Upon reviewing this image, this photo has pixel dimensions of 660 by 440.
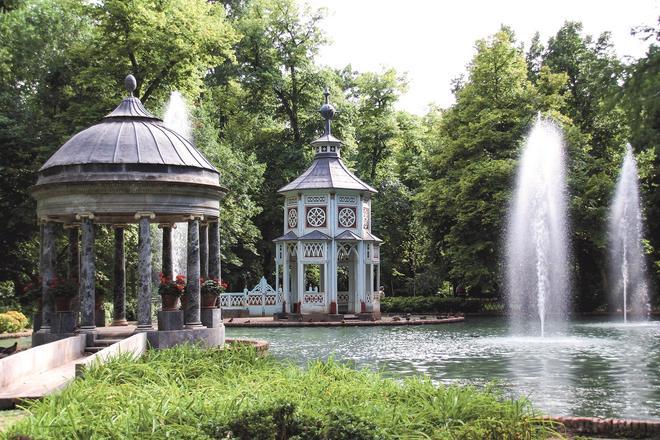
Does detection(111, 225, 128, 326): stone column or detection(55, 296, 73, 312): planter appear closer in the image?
detection(55, 296, 73, 312): planter

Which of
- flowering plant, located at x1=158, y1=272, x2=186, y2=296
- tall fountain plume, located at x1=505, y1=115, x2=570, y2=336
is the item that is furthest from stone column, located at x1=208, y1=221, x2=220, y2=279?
tall fountain plume, located at x1=505, y1=115, x2=570, y2=336

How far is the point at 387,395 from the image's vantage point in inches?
383

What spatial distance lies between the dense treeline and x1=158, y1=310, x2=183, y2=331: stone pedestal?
15813mm

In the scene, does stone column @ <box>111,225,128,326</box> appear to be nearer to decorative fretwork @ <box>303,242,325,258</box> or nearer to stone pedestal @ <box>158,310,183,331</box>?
stone pedestal @ <box>158,310,183,331</box>

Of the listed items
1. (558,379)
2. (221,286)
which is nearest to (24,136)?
(221,286)

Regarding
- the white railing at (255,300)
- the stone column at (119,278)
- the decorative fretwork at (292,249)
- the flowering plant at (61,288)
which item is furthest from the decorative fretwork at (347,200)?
the flowering plant at (61,288)

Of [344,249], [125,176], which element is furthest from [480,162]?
[125,176]

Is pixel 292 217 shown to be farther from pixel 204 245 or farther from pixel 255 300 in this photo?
pixel 204 245

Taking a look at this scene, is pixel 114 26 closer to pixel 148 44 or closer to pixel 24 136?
pixel 148 44

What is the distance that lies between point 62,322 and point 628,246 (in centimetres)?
2911

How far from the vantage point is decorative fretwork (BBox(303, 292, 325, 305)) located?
34.6m

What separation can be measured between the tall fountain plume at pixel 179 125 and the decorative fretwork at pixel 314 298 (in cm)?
546

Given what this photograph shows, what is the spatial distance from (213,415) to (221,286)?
454 inches

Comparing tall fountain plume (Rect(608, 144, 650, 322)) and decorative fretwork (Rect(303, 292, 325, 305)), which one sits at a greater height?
tall fountain plume (Rect(608, 144, 650, 322))
